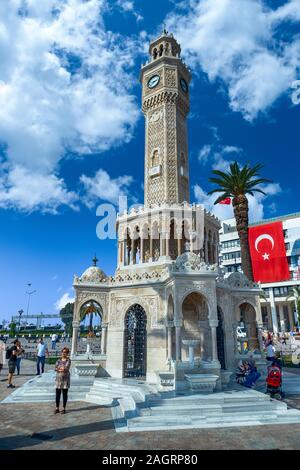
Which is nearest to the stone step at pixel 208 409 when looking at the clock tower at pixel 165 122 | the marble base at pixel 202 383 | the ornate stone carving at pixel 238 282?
the marble base at pixel 202 383

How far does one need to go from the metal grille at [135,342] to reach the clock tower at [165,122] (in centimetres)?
860

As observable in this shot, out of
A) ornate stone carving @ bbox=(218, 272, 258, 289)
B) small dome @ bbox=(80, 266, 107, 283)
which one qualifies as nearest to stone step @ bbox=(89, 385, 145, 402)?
small dome @ bbox=(80, 266, 107, 283)

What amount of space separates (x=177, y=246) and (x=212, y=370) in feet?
33.4

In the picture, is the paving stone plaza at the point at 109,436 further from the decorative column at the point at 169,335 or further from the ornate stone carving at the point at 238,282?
the ornate stone carving at the point at 238,282

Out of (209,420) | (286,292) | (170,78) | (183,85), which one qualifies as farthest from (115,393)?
(286,292)

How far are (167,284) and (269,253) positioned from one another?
54.8 meters

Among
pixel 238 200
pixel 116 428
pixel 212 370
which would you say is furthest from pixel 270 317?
pixel 116 428

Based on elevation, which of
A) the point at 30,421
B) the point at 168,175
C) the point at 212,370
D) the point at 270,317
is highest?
the point at 168,175

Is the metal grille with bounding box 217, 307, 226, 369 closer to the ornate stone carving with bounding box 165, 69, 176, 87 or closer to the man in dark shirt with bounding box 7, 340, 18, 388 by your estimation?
the man in dark shirt with bounding box 7, 340, 18, 388

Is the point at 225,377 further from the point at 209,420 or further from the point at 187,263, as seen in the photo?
the point at 187,263

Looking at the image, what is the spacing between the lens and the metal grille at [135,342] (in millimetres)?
18609

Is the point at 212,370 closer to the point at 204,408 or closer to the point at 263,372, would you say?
the point at 204,408

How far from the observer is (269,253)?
66750 mm
